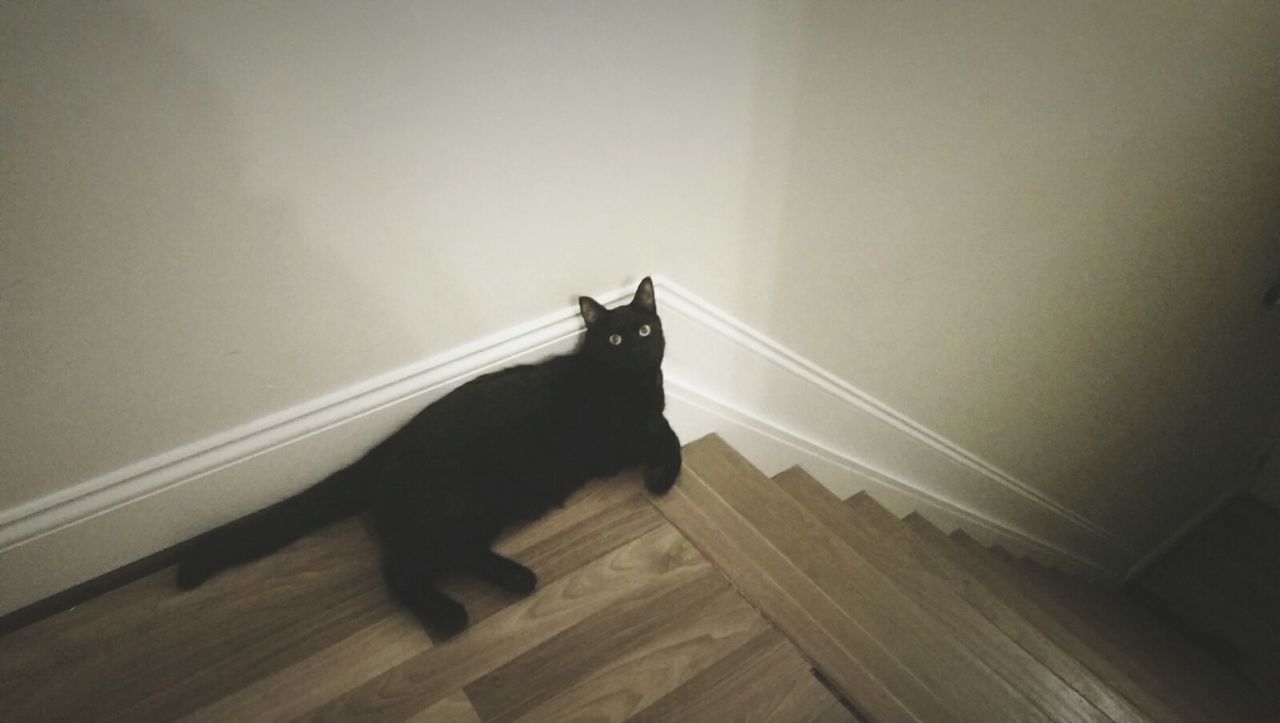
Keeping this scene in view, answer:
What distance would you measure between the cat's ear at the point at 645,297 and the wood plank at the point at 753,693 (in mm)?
684

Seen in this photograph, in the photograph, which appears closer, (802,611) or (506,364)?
(802,611)

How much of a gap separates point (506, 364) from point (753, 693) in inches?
30.5

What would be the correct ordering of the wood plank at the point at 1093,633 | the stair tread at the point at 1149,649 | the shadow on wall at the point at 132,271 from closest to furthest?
the shadow on wall at the point at 132,271 < the wood plank at the point at 1093,633 < the stair tread at the point at 1149,649

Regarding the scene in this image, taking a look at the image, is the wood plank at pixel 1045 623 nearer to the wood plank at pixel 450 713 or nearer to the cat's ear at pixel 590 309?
the cat's ear at pixel 590 309

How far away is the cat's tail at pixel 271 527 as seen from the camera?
1111mm

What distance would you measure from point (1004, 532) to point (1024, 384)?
75 cm

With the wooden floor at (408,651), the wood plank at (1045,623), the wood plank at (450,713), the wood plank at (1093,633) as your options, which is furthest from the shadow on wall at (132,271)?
the wood plank at (1093,633)

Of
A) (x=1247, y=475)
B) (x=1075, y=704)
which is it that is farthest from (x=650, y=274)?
(x=1247, y=475)

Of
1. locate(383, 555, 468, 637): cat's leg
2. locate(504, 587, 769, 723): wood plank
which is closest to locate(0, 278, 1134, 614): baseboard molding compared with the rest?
locate(383, 555, 468, 637): cat's leg

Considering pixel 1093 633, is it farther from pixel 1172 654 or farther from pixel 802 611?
pixel 802 611

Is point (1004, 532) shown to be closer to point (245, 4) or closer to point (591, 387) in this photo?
point (591, 387)

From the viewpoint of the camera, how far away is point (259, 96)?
89 centimetres

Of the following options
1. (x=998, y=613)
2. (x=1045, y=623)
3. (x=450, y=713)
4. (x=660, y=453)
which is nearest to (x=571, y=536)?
(x=660, y=453)

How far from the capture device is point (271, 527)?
1144 mm
